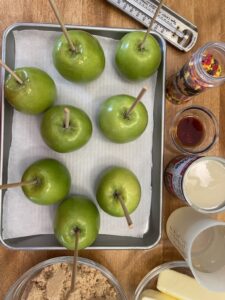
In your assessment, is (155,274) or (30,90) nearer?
(30,90)

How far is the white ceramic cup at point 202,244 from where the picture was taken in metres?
0.70

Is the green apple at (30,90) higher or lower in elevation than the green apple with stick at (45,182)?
higher

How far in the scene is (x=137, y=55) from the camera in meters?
0.65

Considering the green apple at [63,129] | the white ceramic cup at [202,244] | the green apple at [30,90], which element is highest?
the green apple at [30,90]

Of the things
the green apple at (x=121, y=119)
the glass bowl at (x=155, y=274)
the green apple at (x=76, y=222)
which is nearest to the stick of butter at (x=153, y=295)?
the glass bowl at (x=155, y=274)

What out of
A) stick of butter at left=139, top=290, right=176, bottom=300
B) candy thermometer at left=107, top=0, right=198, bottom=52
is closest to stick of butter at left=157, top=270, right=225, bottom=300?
stick of butter at left=139, top=290, right=176, bottom=300

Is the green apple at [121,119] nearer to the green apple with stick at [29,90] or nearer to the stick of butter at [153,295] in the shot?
the green apple with stick at [29,90]

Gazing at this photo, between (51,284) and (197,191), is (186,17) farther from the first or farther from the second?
(51,284)

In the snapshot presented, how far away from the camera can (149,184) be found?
2.45ft

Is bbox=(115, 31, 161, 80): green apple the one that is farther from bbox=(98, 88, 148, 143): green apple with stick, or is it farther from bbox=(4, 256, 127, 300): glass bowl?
bbox=(4, 256, 127, 300): glass bowl

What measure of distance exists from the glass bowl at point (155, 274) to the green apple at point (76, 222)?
0.16 meters

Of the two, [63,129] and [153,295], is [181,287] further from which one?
[63,129]

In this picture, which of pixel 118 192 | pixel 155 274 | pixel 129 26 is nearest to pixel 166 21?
pixel 129 26

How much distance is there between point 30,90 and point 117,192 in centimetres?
20
